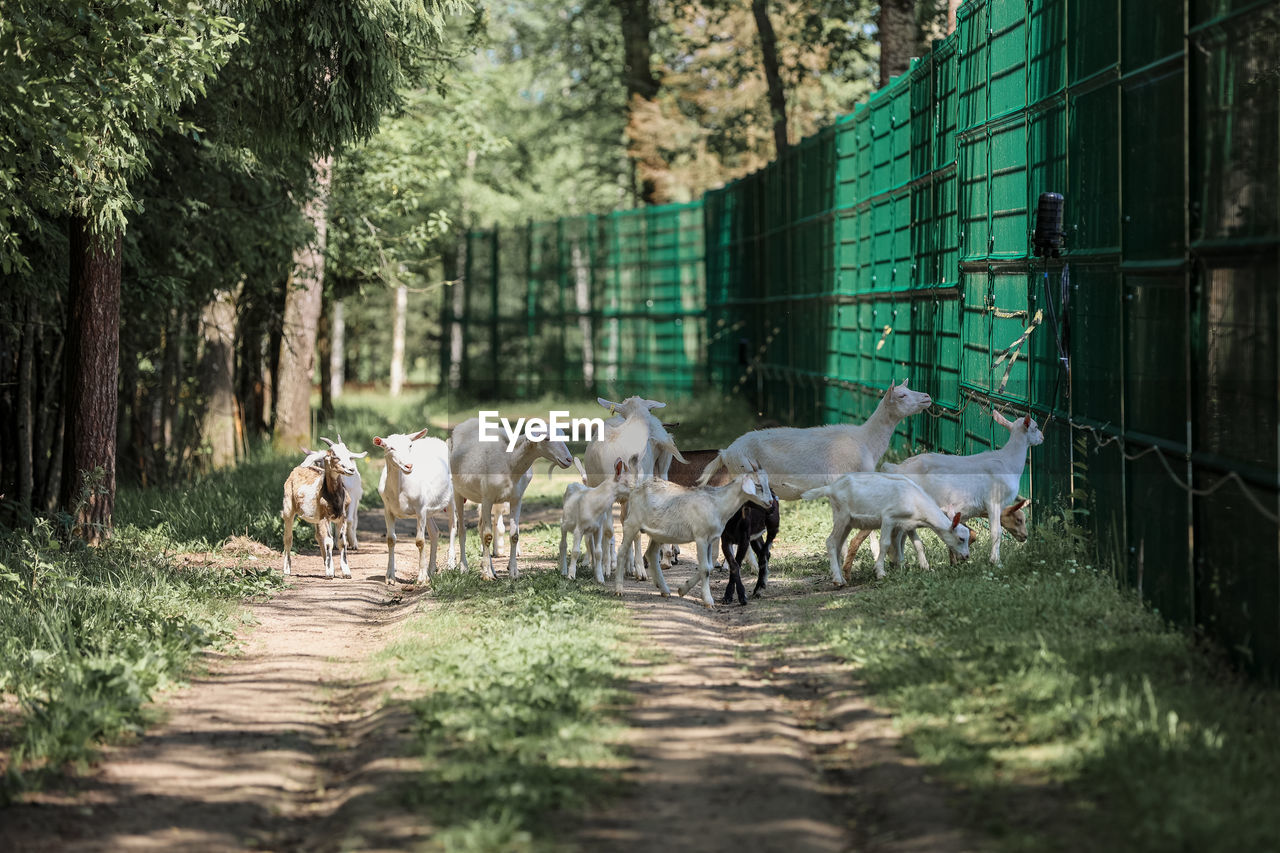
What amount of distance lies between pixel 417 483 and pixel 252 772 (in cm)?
553

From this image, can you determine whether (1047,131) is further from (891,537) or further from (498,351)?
(498,351)

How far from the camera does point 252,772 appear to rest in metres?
6.96

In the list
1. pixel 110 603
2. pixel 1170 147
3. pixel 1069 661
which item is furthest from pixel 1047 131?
pixel 110 603

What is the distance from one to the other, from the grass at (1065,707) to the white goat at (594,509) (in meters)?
1.77

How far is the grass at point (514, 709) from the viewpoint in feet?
19.7

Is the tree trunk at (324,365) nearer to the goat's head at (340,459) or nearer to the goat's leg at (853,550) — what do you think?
the goat's head at (340,459)

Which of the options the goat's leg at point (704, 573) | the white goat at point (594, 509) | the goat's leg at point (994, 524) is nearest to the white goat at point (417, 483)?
the white goat at point (594, 509)

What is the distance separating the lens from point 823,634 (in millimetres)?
9070

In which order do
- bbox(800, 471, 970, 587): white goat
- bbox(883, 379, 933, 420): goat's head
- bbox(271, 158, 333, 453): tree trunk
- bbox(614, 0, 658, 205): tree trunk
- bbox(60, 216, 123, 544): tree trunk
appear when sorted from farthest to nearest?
bbox(614, 0, 658, 205): tree trunk < bbox(271, 158, 333, 453): tree trunk < bbox(60, 216, 123, 544): tree trunk < bbox(883, 379, 933, 420): goat's head < bbox(800, 471, 970, 587): white goat

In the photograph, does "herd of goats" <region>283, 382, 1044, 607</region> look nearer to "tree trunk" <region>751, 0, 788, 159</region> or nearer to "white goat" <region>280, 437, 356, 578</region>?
"white goat" <region>280, 437, 356, 578</region>

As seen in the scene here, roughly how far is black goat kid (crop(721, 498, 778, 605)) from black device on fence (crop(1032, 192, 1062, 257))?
2.60m

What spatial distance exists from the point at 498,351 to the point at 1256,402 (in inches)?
1181

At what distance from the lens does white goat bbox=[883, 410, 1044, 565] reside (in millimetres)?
10781

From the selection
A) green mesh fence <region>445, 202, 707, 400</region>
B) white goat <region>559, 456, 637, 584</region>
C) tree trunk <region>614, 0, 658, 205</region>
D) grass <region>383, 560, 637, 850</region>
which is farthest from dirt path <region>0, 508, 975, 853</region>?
tree trunk <region>614, 0, 658, 205</region>
